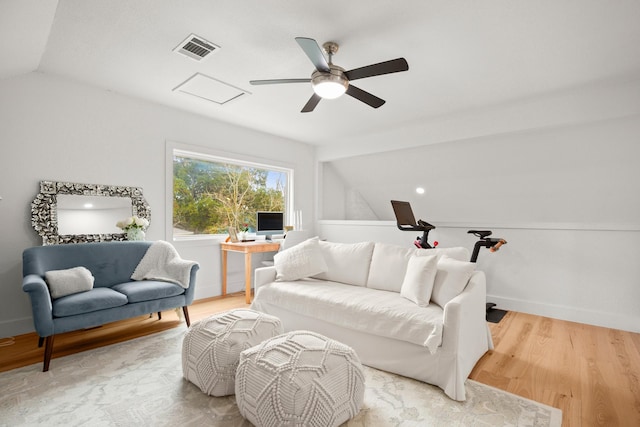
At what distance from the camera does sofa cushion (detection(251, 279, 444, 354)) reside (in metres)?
2.11

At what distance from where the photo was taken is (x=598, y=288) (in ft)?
11.1

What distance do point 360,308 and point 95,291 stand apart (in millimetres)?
2232

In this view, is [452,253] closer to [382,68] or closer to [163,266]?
[382,68]

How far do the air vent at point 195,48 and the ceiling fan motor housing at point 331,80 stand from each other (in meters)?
0.85

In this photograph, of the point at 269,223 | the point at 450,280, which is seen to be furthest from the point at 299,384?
the point at 269,223

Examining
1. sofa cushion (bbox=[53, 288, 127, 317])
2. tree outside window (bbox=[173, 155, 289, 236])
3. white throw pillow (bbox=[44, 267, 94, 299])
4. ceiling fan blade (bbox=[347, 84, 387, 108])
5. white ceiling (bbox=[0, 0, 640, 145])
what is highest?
white ceiling (bbox=[0, 0, 640, 145])

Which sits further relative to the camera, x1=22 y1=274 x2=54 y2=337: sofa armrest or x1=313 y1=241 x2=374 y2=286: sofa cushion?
x1=313 y1=241 x2=374 y2=286: sofa cushion

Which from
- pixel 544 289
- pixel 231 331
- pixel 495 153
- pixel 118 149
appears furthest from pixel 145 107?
pixel 544 289

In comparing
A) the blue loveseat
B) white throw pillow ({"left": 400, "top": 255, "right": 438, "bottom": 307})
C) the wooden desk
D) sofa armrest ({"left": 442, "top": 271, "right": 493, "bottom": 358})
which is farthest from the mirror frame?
sofa armrest ({"left": 442, "top": 271, "right": 493, "bottom": 358})

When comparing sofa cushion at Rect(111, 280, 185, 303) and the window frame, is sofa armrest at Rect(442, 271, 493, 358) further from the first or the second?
the window frame

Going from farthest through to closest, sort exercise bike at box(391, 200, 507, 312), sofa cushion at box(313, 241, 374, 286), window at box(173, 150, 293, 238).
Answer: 1. window at box(173, 150, 293, 238)
2. exercise bike at box(391, 200, 507, 312)
3. sofa cushion at box(313, 241, 374, 286)

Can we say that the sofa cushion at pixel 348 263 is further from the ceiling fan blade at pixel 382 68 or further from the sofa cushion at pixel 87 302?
the sofa cushion at pixel 87 302

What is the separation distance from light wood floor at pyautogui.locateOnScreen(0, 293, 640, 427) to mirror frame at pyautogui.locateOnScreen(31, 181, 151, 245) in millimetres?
903

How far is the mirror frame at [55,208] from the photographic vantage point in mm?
2975
